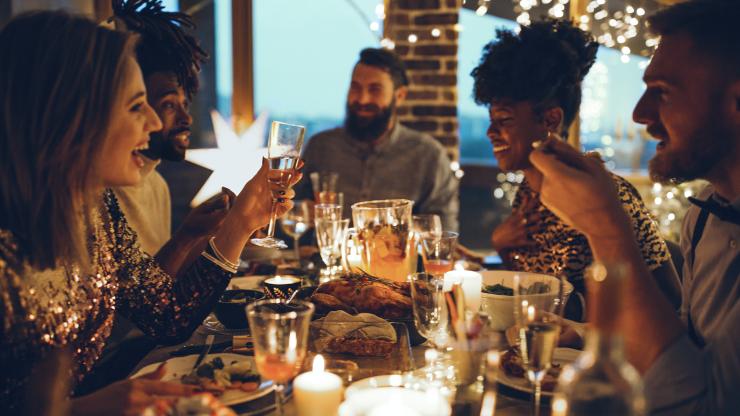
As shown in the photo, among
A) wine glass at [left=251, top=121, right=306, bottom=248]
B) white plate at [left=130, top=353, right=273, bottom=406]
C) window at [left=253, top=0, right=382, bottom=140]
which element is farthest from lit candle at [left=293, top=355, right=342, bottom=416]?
window at [left=253, top=0, right=382, bottom=140]

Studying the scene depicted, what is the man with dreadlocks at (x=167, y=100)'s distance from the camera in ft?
7.10

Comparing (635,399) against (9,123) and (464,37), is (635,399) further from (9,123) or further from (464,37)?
(464,37)

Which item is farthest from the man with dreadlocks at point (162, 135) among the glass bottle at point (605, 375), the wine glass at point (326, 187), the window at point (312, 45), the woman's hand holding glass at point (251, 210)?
the window at point (312, 45)

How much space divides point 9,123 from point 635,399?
1233mm

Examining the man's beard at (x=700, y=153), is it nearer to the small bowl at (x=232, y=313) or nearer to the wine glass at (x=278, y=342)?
the wine glass at (x=278, y=342)

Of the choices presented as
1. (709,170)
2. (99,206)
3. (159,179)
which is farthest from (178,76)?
(709,170)

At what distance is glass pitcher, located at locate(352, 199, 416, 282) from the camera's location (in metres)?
1.91

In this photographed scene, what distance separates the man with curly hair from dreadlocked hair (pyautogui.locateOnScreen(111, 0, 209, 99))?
1.16 meters

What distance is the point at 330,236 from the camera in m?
2.10

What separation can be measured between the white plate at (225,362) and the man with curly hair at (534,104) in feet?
4.07

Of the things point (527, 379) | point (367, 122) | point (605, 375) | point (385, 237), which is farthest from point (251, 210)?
point (367, 122)

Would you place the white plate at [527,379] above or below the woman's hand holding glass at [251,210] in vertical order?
below

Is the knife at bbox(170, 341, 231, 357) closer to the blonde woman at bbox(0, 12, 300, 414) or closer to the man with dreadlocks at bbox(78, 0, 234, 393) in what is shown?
the blonde woman at bbox(0, 12, 300, 414)

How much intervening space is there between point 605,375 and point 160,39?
2130 millimetres
